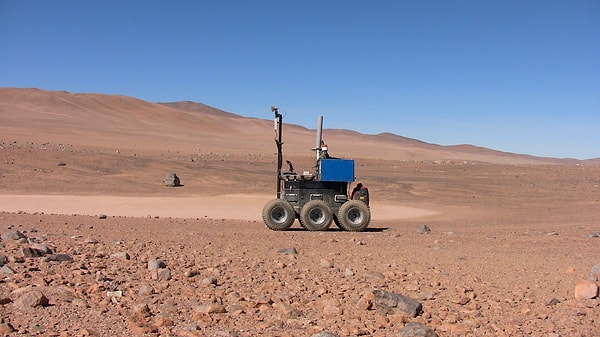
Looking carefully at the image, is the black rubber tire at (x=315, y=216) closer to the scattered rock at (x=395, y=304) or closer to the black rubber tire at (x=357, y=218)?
the black rubber tire at (x=357, y=218)

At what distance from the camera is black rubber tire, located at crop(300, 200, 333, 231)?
15898 millimetres

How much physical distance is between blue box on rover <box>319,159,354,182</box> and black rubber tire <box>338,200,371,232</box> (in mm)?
686

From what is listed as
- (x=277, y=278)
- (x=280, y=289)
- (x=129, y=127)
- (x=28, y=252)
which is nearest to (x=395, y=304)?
(x=280, y=289)

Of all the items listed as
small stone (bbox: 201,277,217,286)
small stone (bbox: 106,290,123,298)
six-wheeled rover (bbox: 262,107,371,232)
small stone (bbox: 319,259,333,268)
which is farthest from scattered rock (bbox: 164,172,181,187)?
small stone (bbox: 106,290,123,298)

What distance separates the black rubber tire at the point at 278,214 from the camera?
15852 millimetres

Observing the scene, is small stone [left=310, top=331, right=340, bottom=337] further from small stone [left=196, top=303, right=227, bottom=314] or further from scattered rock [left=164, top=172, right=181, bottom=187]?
scattered rock [left=164, top=172, right=181, bottom=187]

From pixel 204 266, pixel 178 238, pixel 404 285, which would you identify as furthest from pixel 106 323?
pixel 178 238

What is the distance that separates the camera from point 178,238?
39.8 ft

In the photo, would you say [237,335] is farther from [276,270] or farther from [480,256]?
[480,256]

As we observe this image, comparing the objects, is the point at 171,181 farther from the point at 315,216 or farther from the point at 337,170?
the point at 337,170

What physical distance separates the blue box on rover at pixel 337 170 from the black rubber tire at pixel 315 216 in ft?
2.38

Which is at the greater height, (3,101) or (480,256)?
(3,101)

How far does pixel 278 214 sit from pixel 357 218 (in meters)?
2.08

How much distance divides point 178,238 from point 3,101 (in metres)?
94.0
